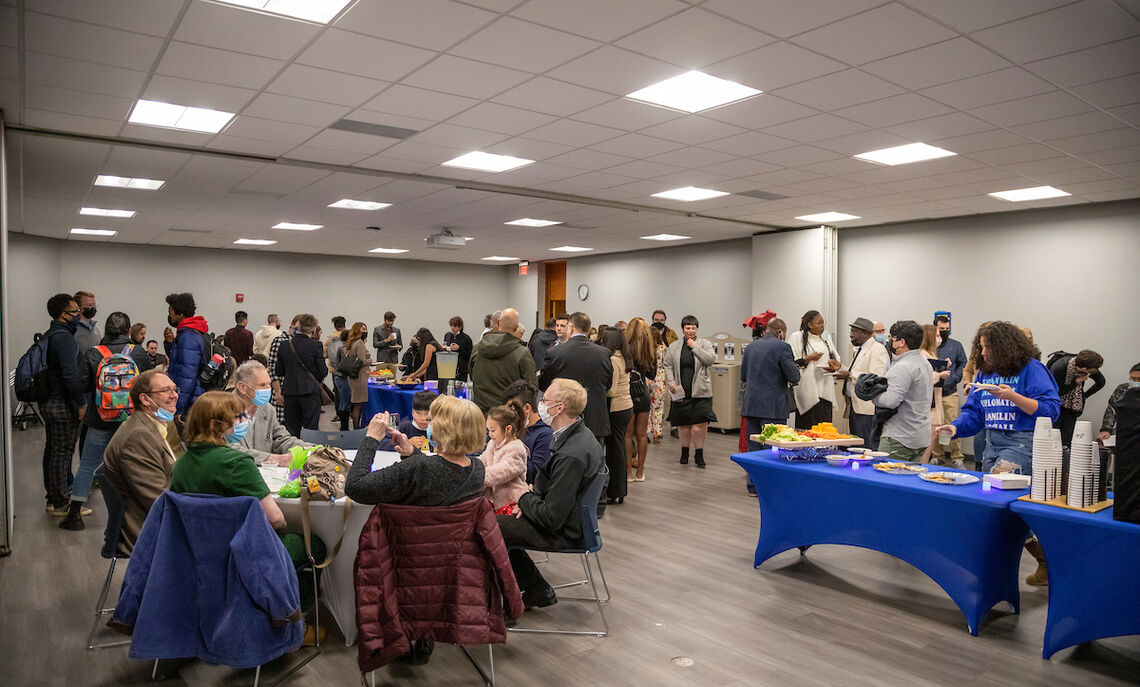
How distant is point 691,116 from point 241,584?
4.02 m

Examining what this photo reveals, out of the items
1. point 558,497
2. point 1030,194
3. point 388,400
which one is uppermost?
point 1030,194

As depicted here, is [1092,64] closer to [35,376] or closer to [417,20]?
[417,20]

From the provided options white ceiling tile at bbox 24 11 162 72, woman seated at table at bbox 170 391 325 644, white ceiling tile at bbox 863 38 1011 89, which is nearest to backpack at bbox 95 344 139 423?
white ceiling tile at bbox 24 11 162 72

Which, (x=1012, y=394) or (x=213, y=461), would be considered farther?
(x=1012, y=394)

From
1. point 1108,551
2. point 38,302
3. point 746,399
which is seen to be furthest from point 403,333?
point 1108,551

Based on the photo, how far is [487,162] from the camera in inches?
262

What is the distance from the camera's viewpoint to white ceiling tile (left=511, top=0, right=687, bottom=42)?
3294 millimetres

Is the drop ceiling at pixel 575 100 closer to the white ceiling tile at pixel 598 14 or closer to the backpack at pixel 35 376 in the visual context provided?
the white ceiling tile at pixel 598 14

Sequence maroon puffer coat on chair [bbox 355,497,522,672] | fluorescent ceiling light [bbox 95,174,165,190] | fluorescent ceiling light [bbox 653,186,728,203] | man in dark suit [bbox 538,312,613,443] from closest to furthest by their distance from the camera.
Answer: maroon puffer coat on chair [bbox 355,497,522,672]
man in dark suit [bbox 538,312,613,443]
fluorescent ceiling light [bbox 95,174,165,190]
fluorescent ceiling light [bbox 653,186,728,203]

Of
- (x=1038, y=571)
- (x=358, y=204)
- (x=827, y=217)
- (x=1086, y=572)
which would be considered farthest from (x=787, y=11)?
(x=827, y=217)

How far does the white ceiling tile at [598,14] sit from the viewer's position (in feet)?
10.8

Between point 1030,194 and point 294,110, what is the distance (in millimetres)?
7525

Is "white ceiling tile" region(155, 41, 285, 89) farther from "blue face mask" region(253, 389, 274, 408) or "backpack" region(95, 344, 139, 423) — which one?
"backpack" region(95, 344, 139, 423)

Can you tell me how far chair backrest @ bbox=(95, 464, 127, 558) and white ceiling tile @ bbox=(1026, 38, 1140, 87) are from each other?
17.3ft
